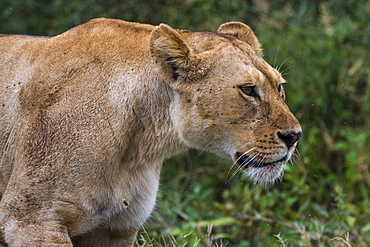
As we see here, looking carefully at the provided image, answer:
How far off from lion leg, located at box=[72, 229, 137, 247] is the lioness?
0.45ft

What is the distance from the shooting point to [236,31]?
3840 mm

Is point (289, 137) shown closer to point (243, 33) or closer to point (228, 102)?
point (228, 102)

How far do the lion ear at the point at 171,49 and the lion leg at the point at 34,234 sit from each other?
1.06 metres

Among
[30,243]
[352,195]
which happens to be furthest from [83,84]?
[352,195]

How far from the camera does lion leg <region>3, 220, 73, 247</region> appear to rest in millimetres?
3166

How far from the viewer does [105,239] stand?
12.3 feet

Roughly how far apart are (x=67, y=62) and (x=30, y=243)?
1014mm

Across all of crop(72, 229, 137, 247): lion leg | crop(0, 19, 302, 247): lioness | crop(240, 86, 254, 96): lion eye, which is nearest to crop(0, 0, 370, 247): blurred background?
crop(72, 229, 137, 247): lion leg

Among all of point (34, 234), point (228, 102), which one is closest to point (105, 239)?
point (34, 234)

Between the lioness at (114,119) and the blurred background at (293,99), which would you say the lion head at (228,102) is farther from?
the blurred background at (293,99)

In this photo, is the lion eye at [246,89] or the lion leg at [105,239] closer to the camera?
the lion eye at [246,89]

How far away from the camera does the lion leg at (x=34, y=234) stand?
3166 mm

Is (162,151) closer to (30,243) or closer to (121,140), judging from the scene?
(121,140)

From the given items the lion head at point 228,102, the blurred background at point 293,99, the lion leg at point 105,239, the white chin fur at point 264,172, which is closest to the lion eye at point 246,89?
the lion head at point 228,102
